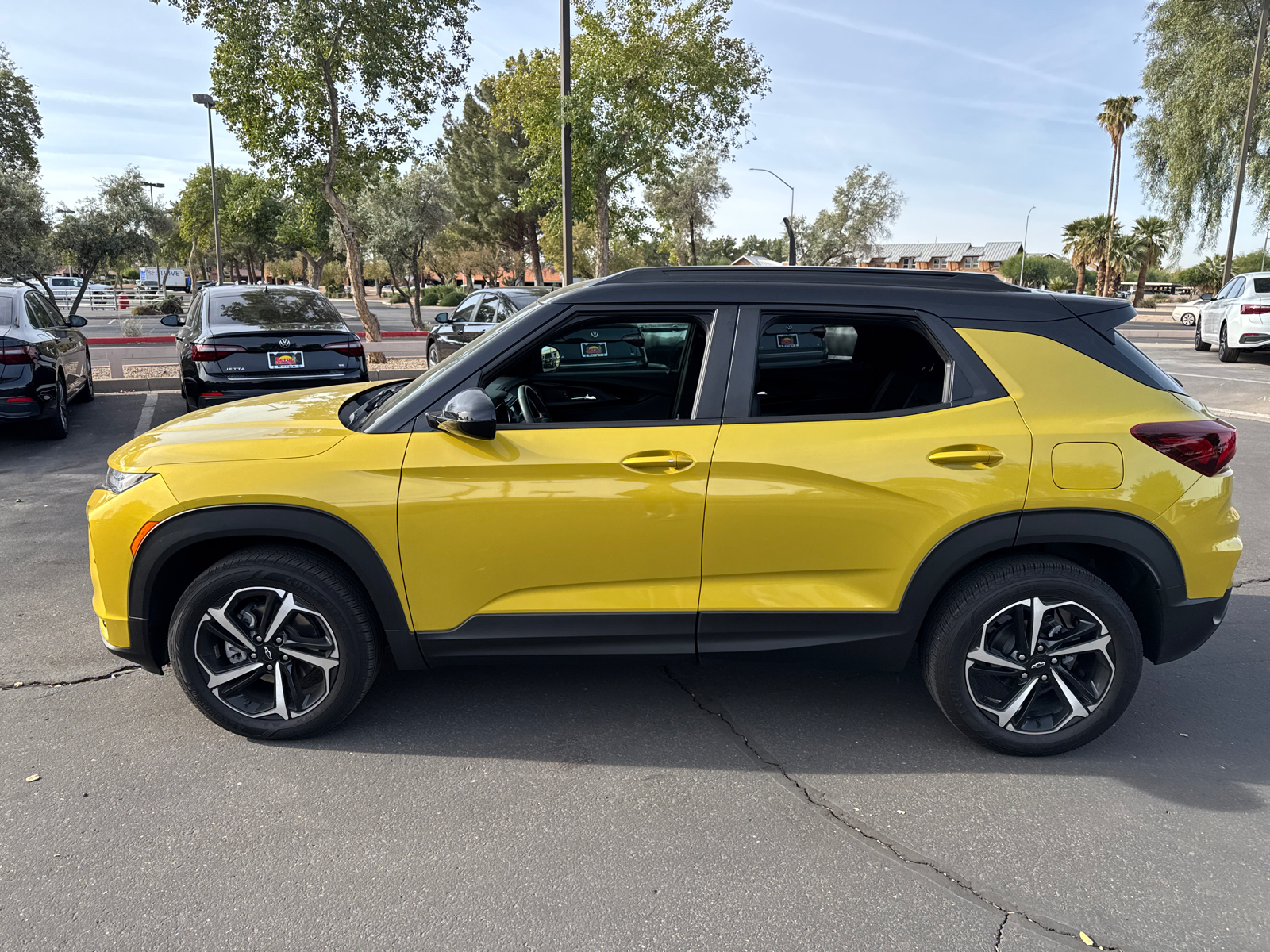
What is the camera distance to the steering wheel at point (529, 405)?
367 centimetres

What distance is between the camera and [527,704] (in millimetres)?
3703

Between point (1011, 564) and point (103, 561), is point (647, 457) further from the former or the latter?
point (103, 561)

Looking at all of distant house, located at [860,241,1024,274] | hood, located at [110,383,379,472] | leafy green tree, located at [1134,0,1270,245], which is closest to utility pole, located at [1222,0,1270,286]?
leafy green tree, located at [1134,0,1270,245]

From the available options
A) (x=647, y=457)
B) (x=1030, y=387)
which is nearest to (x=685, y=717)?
(x=647, y=457)

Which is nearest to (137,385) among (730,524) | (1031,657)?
(730,524)

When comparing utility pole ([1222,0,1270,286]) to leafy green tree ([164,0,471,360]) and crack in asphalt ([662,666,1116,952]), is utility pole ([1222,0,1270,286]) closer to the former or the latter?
leafy green tree ([164,0,471,360])

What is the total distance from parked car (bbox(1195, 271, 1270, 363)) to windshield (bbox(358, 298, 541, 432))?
1863 cm

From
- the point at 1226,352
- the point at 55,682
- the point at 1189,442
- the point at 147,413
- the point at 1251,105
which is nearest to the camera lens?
the point at 1189,442

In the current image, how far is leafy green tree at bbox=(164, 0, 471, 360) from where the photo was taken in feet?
51.8

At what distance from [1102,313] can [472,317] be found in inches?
479

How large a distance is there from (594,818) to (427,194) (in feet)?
111

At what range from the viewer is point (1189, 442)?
124 inches

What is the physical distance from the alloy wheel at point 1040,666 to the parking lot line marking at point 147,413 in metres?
8.96

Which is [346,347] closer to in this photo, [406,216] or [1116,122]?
[406,216]
